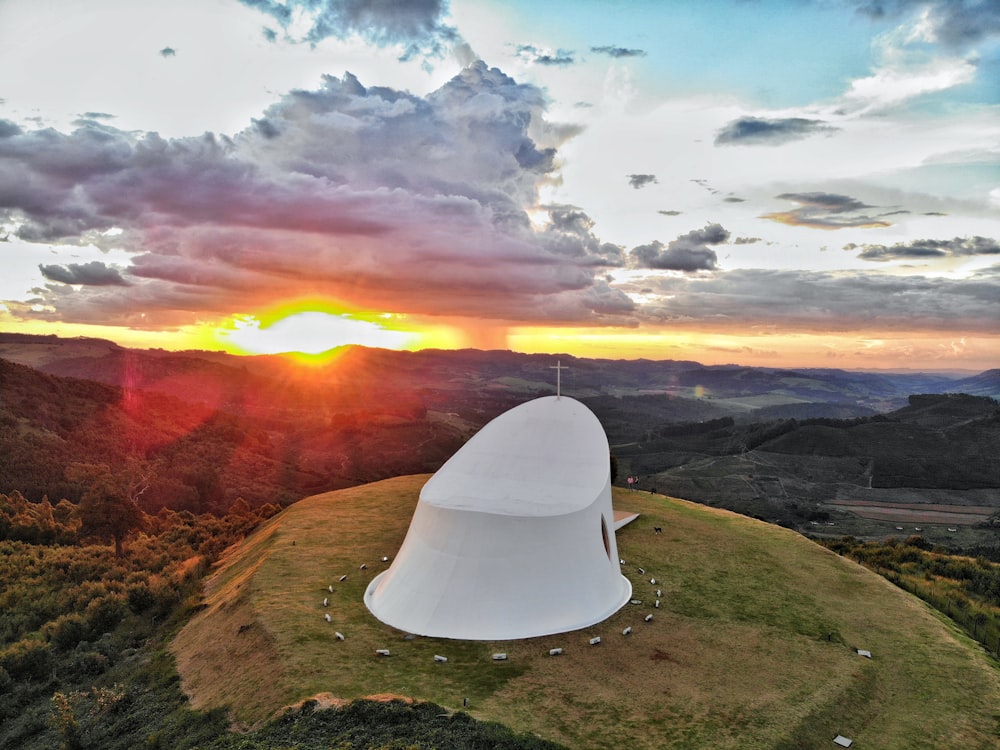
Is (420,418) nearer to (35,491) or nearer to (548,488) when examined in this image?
(35,491)

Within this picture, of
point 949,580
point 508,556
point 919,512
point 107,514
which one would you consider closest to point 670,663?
point 508,556

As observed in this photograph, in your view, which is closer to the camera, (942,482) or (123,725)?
(123,725)

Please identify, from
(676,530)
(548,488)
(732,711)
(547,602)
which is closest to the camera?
(732,711)

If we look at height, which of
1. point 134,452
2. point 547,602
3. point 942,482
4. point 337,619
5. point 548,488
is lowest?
point 942,482

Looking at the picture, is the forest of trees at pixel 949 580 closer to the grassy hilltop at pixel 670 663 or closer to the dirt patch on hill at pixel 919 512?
the grassy hilltop at pixel 670 663

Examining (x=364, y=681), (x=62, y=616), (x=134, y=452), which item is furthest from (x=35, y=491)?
(x=364, y=681)

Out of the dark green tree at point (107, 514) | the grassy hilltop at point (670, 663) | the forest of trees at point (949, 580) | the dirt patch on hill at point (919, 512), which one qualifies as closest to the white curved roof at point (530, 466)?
the grassy hilltop at point (670, 663)

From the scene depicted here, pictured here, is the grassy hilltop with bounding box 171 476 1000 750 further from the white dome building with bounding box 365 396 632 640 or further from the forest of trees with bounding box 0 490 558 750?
the forest of trees with bounding box 0 490 558 750
